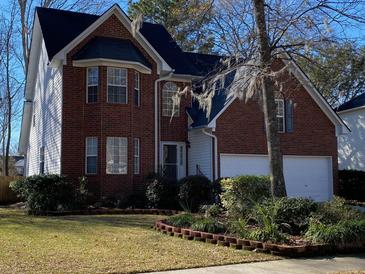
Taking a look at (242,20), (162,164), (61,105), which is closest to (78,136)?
(61,105)

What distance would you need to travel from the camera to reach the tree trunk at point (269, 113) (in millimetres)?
14545

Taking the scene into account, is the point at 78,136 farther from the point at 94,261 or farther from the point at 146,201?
the point at 94,261

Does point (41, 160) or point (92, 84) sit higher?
point (92, 84)

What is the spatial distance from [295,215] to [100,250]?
4.98 m

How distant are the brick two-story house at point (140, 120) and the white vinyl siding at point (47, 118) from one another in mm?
54

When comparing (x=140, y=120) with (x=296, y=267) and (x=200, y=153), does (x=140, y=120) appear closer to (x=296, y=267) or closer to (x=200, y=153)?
(x=200, y=153)

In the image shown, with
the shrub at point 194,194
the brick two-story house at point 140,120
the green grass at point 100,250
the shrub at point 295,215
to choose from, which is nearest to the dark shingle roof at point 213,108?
the brick two-story house at point 140,120

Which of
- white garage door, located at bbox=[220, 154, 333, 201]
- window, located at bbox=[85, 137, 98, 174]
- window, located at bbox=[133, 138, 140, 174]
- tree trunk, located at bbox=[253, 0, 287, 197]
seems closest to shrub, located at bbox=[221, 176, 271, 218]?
tree trunk, located at bbox=[253, 0, 287, 197]

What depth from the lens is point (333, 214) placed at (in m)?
13.1

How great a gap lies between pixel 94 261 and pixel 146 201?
12634mm

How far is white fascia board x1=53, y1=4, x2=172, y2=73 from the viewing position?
904 inches

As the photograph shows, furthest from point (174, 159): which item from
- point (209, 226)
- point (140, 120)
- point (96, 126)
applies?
point (209, 226)

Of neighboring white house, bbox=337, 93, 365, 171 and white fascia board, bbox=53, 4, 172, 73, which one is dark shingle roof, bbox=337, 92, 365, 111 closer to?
neighboring white house, bbox=337, 93, 365, 171

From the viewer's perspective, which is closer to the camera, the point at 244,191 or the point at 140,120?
the point at 244,191
